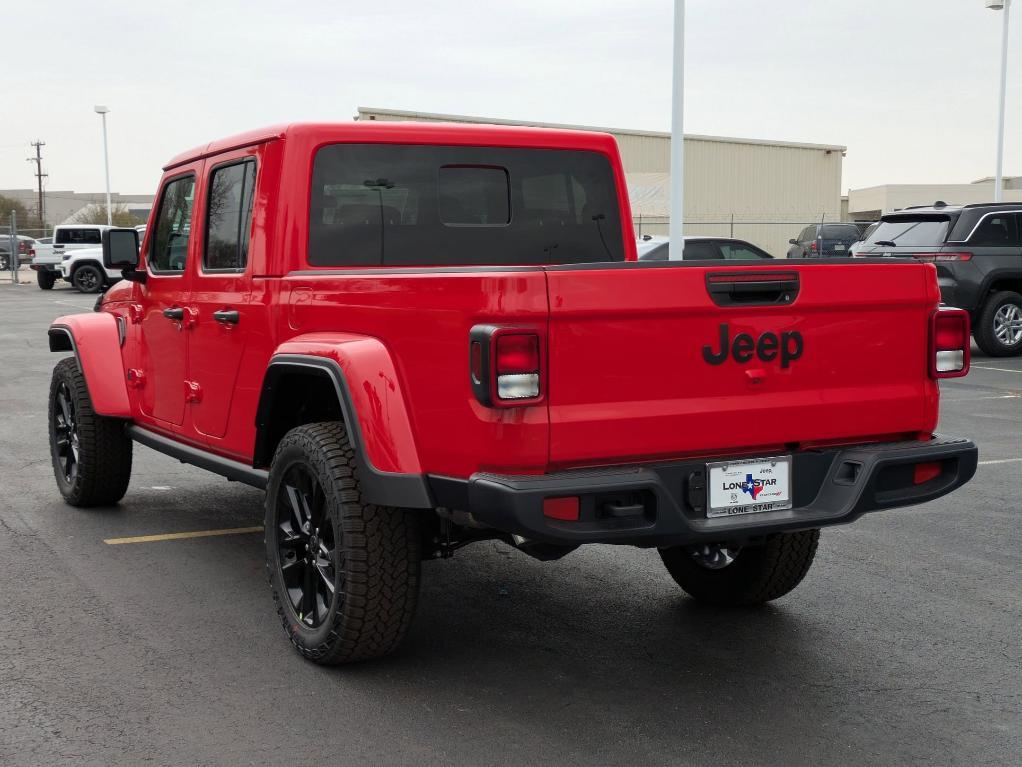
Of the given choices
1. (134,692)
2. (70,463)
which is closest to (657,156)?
(70,463)

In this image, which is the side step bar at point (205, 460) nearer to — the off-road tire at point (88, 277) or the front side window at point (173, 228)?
the front side window at point (173, 228)

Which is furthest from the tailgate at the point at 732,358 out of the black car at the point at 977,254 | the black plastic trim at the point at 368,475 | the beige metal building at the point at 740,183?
the beige metal building at the point at 740,183

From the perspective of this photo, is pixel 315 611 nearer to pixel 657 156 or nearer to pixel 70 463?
pixel 70 463

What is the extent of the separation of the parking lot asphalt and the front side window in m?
1.42

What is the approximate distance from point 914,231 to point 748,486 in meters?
13.1

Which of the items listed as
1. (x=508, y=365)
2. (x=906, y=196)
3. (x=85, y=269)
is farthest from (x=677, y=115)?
(x=906, y=196)

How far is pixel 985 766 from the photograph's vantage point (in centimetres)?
355

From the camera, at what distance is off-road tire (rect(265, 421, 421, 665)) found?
4094 mm

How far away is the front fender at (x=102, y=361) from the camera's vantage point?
6.41 m

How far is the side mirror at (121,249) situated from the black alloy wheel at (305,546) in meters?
2.34

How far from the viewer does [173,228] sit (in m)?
6.07

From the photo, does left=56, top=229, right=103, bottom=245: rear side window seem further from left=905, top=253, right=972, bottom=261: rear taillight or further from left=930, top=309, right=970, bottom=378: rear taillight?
left=930, top=309, right=970, bottom=378: rear taillight

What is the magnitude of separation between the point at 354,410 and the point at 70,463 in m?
3.76

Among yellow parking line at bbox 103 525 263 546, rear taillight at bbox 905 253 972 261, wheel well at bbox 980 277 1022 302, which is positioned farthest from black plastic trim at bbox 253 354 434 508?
wheel well at bbox 980 277 1022 302
